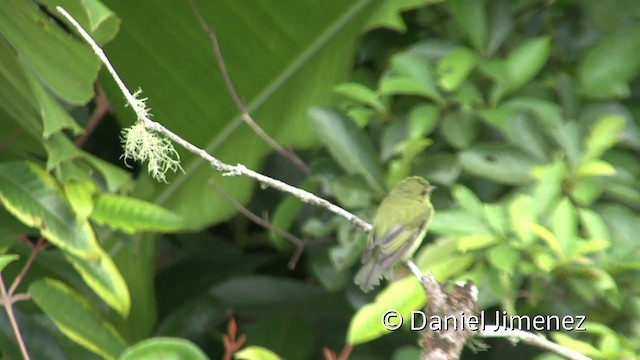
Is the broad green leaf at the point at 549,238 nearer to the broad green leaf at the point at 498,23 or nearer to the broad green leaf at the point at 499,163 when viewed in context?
the broad green leaf at the point at 499,163

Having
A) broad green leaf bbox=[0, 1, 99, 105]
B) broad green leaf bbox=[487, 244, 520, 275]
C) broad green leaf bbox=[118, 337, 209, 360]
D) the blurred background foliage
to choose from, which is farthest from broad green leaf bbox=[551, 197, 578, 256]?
broad green leaf bbox=[0, 1, 99, 105]

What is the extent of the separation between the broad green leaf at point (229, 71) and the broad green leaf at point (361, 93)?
16cm

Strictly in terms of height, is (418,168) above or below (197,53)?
below

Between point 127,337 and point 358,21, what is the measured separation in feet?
3.70

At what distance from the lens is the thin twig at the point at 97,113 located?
3.26 metres

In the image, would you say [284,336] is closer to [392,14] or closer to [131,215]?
[131,215]

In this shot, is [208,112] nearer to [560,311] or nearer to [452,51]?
[452,51]

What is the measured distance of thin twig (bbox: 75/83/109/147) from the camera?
3256mm

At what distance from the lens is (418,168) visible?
2.96m

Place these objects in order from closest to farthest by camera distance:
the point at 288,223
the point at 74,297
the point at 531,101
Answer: the point at 74,297
the point at 531,101
the point at 288,223

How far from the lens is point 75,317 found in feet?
8.71

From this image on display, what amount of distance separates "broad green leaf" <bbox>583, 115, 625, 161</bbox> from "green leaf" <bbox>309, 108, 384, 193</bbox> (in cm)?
54

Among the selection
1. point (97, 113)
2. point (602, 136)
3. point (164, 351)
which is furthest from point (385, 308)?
point (97, 113)

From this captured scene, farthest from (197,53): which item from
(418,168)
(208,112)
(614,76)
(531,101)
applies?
(614,76)
